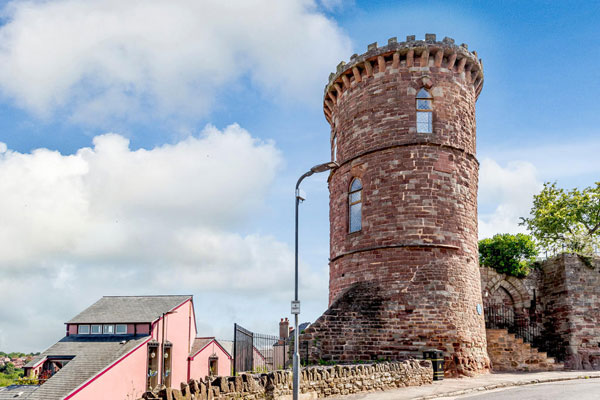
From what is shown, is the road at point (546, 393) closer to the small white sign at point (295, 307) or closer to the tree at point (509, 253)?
the small white sign at point (295, 307)

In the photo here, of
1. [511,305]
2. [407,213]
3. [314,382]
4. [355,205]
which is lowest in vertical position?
[314,382]

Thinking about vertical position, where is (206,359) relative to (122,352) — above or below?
below

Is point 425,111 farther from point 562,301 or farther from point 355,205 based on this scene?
point 562,301

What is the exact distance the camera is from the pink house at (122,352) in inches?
1149

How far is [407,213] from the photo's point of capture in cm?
1908

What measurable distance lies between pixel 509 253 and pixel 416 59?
11.2m

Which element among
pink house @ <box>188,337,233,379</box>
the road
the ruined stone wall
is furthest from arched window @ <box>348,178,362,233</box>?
pink house @ <box>188,337,233,379</box>

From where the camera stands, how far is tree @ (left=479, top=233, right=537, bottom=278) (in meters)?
25.8

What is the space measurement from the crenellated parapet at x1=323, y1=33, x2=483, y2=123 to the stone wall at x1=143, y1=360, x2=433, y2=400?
417 inches

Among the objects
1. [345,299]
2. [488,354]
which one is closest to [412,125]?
[345,299]

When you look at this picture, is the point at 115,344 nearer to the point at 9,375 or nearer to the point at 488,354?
the point at 488,354

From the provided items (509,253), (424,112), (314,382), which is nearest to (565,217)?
(509,253)

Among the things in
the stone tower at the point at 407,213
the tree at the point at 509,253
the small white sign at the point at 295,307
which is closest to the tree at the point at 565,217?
the tree at the point at 509,253

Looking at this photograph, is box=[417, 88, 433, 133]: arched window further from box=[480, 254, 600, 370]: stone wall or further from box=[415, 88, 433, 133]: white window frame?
box=[480, 254, 600, 370]: stone wall
